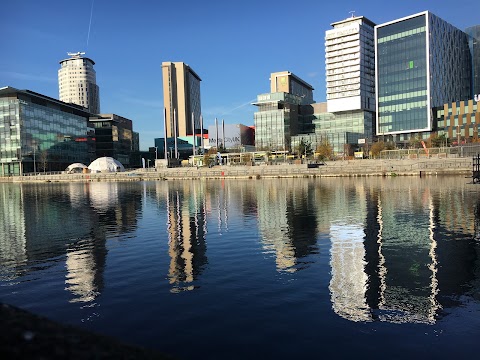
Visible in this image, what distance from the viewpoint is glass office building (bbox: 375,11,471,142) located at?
177m

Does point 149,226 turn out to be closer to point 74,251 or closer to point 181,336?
point 74,251

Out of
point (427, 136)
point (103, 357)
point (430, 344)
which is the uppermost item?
point (427, 136)

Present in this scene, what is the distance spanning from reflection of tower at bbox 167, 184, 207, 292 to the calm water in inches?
4.6

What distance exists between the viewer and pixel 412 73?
181 m

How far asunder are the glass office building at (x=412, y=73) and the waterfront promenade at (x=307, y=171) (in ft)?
229

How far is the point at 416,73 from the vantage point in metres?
180

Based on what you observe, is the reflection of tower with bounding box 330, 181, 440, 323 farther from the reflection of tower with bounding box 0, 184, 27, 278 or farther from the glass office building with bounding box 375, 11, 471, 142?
the glass office building with bounding box 375, 11, 471, 142

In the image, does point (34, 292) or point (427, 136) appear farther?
point (427, 136)

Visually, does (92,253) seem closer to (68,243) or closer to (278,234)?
(68,243)

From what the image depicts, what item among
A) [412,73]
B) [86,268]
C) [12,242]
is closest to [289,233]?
[86,268]

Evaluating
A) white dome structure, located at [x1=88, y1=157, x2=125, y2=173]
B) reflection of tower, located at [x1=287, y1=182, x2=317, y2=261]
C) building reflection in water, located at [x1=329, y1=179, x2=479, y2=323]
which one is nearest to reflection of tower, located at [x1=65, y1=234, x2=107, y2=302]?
building reflection in water, located at [x1=329, y1=179, x2=479, y2=323]

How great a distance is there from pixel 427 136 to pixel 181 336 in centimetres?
19005

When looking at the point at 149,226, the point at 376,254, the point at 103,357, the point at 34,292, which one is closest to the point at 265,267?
the point at 376,254

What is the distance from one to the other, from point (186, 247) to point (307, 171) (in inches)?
4018
